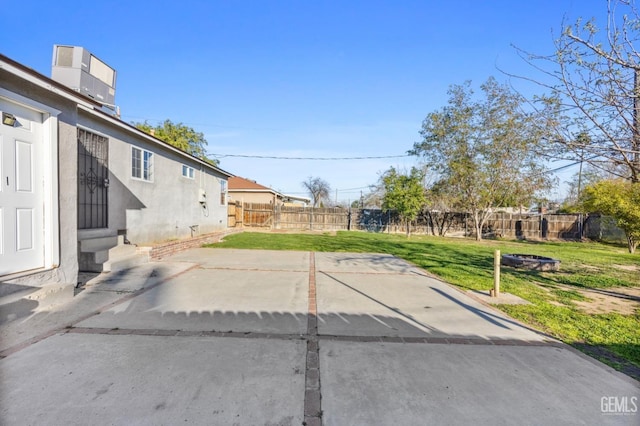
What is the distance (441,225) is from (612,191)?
32.3 ft

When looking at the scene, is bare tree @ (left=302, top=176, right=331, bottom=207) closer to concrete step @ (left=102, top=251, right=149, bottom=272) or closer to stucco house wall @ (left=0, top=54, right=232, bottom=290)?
stucco house wall @ (left=0, top=54, right=232, bottom=290)

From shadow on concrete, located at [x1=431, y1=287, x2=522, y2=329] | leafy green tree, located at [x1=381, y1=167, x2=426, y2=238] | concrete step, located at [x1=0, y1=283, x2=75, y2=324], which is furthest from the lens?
leafy green tree, located at [x1=381, y1=167, x2=426, y2=238]

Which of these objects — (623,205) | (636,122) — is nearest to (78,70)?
(636,122)

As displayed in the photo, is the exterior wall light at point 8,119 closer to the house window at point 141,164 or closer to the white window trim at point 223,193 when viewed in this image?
the house window at point 141,164

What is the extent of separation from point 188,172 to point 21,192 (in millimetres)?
8590

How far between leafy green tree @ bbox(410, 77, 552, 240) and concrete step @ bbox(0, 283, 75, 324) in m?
Result: 18.8

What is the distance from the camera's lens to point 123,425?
2059 millimetres

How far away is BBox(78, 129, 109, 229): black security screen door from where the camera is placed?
6.70 m

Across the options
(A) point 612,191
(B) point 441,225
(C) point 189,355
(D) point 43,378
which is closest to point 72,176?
(D) point 43,378

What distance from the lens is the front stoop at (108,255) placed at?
6367 millimetres

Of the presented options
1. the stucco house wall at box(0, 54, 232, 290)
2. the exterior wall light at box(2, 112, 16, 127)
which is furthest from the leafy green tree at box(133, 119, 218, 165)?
the exterior wall light at box(2, 112, 16, 127)

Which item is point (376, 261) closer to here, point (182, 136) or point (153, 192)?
point (153, 192)

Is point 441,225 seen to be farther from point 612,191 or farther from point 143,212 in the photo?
point 143,212

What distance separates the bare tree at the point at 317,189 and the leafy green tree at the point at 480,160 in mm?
28717
